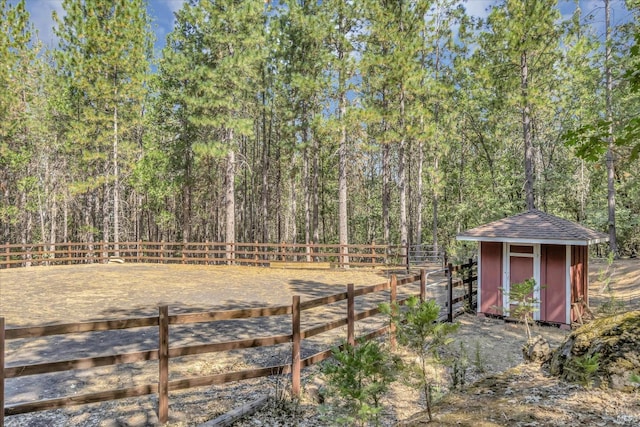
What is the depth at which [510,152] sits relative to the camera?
28.3 metres

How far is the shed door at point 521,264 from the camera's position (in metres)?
9.20

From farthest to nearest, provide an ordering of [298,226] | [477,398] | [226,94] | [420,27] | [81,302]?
[298,226] → [226,94] → [420,27] → [81,302] → [477,398]

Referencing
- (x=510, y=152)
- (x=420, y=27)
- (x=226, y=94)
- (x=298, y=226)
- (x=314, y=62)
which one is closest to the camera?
(x=420, y=27)

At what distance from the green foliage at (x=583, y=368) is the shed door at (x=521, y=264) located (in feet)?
17.8

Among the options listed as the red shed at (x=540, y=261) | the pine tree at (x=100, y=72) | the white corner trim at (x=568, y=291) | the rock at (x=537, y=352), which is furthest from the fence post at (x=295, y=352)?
the pine tree at (x=100, y=72)

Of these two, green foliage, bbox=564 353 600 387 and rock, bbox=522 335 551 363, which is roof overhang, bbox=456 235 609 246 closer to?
rock, bbox=522 335 551 363

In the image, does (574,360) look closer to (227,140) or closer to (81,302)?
(81,302)

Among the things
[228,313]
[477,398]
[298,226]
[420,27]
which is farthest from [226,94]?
[298,226]

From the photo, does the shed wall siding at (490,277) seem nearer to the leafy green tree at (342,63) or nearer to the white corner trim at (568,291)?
the white corner trim at (568,291)

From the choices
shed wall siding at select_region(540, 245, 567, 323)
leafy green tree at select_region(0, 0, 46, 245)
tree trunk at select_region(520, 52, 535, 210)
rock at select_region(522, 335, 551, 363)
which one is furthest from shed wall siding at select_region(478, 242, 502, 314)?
leafy green tree at select_region(0, 0, 46, 245)

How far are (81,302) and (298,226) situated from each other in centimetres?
3277

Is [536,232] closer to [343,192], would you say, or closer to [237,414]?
[237,414]

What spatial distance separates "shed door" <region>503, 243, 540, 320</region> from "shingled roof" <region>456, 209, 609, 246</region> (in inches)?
15.7

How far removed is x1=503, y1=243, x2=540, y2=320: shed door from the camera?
9.20 m
